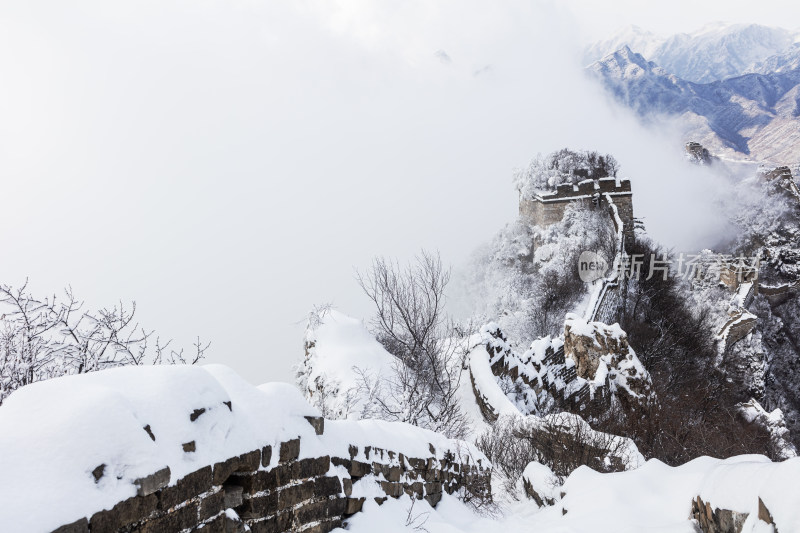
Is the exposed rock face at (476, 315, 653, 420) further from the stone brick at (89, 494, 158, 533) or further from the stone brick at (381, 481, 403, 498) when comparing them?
the stone brick at (89, 494, 158, 533)

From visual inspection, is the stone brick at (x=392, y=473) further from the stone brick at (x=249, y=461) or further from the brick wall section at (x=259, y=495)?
the stone brick at (x=249, y=461)

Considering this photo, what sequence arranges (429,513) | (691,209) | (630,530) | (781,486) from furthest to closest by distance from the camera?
1. (691,209)
2. (429,513)
3. (630,530)
4. (781,486)

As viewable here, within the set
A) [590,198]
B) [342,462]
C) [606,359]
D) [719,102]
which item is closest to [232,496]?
[342,462]

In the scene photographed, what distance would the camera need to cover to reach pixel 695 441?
12.4 meters

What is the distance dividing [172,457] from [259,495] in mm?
804

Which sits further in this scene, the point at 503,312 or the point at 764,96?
the point at 764,96

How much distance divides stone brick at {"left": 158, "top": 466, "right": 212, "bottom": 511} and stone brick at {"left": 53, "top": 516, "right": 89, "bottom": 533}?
15.2 inches

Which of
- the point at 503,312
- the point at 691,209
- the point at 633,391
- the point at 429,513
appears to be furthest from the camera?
the point at 691,209

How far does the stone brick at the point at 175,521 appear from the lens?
85.4 inches

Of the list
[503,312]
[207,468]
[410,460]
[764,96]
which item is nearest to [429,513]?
[410,460]

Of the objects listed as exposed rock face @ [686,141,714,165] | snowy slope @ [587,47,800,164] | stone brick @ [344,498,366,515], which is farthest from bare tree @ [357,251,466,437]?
snowy slope @ [587,47,800,164]

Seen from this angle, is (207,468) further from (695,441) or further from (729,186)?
(729,186)

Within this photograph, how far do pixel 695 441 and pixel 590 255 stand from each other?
54.3ft

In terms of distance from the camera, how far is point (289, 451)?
3.12 meters
